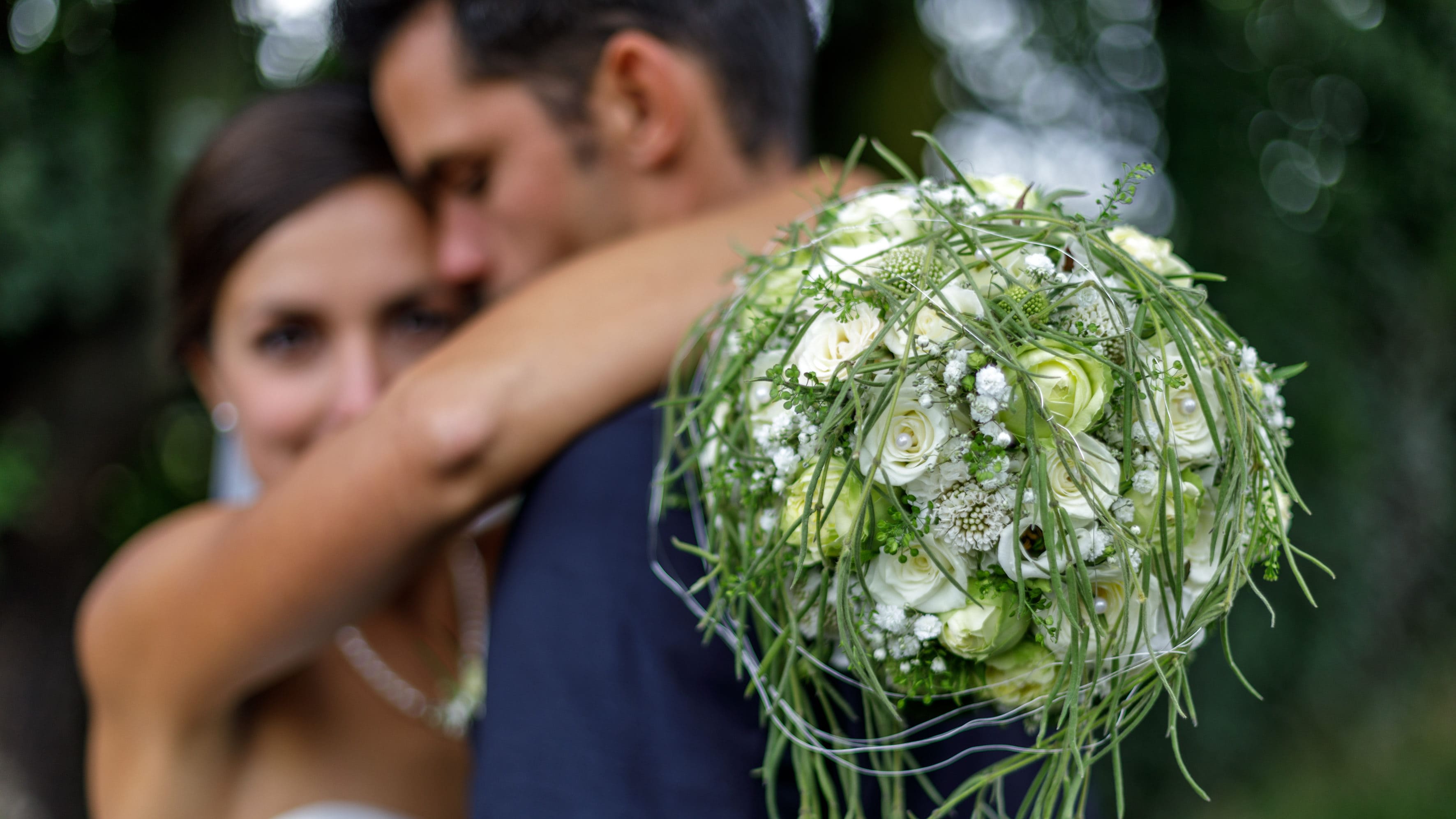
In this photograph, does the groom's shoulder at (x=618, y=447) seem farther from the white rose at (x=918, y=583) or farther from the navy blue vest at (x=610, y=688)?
the white rose at (x=918, y=583)

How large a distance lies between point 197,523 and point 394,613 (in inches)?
23.8

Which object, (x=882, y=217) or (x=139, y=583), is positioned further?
(x=139, y=583)

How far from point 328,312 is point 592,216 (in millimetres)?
614

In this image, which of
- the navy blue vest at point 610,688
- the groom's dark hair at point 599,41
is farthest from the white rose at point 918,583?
the groom's dark hair at point 599,41

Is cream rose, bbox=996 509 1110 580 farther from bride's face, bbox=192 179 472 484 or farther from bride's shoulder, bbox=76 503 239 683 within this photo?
bride's face, bbox=192 179 472 484

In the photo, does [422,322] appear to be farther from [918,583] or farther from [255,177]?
[918,583]

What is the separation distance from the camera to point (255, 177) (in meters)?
2.12

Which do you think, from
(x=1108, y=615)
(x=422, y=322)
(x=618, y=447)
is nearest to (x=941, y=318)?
(x=1108, y=615)

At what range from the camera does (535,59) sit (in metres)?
1.81

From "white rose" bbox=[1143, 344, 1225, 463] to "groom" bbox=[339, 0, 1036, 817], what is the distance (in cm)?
59

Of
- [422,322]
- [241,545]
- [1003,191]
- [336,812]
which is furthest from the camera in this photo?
[422,322]

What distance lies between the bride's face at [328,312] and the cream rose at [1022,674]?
4.68 ft

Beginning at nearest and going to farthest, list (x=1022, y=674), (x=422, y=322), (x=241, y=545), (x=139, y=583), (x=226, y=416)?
(x=1022, y=674)
(x=241, y=545)
(x=139, y=583)
(x=422, y=322)
(x=226, y=416)

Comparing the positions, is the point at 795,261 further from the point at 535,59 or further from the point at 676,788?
the point at 535,59
